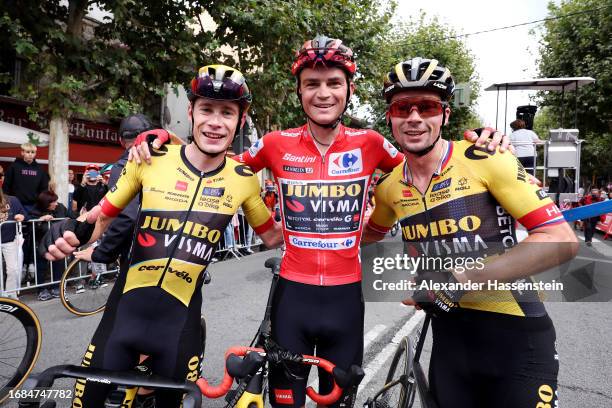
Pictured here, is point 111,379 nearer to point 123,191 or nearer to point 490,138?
point 123,191

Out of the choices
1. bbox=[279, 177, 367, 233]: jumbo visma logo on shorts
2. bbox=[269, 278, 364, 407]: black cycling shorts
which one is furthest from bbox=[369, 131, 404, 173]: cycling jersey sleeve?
bbox=[269, 278, 364, 407]: black cycling shorts

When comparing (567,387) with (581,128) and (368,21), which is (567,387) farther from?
(581,128)

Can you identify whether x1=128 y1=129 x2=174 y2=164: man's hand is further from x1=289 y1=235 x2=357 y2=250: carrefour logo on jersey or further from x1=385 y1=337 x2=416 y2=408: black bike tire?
x1=385 y1=337 x2=416 y2=408: black bike tire

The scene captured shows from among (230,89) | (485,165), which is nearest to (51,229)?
(230,89)

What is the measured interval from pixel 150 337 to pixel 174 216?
→ 2.27ft

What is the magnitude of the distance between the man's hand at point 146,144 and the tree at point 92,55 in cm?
644

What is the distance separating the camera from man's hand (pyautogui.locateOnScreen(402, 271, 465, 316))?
2.01 meters

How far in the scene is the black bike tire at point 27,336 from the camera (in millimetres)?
3670

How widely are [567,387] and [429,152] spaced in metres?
3.35

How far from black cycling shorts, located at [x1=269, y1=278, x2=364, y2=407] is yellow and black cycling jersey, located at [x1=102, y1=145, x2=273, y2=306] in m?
0.57

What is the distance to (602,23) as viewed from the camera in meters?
19.2

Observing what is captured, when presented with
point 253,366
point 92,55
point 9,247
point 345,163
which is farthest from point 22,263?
point 253,366

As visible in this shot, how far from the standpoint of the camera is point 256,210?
9.37 feet

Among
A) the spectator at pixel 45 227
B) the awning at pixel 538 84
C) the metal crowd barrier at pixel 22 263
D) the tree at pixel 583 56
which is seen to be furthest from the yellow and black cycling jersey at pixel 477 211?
the tree at pixel 583 56
